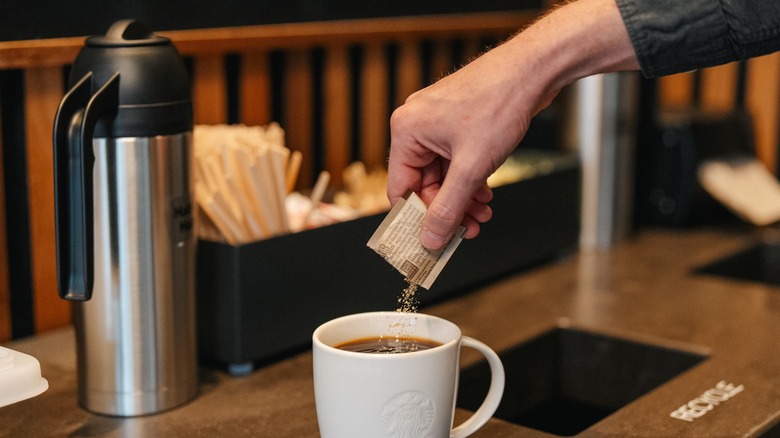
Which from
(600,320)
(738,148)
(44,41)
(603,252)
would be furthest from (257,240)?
(738,148)

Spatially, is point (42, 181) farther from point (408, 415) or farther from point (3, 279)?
point (408, 415)

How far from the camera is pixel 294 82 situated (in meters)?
1.79

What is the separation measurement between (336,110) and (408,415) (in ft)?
3.37

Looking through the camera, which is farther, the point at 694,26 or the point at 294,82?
the point at 294,82

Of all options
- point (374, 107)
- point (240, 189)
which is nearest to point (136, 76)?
point (240, 189)

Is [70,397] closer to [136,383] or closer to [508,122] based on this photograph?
[136,383]

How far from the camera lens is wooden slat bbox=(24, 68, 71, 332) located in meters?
1.35

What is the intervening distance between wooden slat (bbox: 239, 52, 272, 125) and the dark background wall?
0.07 meters

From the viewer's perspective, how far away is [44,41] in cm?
134

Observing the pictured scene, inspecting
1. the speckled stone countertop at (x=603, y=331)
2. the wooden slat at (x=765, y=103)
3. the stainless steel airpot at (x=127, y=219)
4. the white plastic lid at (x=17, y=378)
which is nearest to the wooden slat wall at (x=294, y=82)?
the speckled stone countertop at (x=603, y=331)

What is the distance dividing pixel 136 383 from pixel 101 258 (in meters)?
0.15

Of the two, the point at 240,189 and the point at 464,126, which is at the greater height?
the point at 464,126

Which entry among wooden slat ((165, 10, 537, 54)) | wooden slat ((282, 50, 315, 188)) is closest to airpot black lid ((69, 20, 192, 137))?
wooden slat ((165, 10, 537, 54))

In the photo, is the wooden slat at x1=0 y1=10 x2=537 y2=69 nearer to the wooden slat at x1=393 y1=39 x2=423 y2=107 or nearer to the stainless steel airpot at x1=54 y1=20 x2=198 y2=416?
the wooden slat at x1=393 y1=39 x2=423 y2=107
